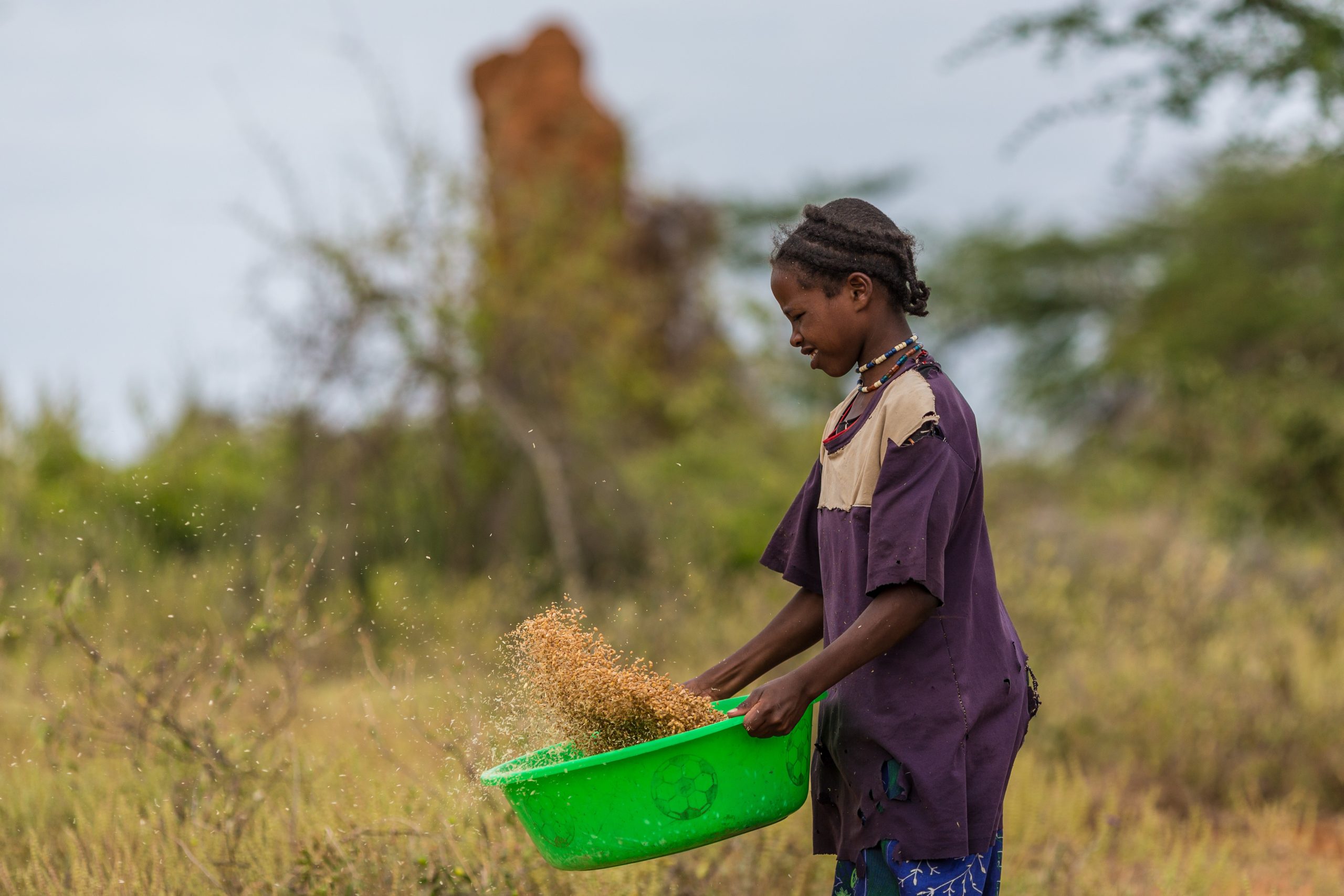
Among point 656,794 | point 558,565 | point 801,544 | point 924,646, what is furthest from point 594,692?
point 558,565

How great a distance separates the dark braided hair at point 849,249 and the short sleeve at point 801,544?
0.38 metres

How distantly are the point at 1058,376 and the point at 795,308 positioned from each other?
20.1 meters

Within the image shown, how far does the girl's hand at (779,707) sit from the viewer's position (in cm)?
219

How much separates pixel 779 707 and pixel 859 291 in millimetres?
740

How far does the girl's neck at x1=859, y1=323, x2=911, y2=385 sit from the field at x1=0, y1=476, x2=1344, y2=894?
104 cm

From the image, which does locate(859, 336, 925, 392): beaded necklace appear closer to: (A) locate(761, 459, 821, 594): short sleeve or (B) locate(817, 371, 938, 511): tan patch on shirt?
(B) locate(817, 371, 938, 511): tan patch on shirt

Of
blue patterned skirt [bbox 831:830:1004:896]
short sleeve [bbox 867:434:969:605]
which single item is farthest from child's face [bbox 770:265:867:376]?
blue patterned skirt [bbox 831:830:1004:896]

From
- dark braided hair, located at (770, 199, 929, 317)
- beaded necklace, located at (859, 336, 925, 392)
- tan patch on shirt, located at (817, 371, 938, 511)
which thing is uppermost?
dark braided hair, located at (770, 199, 929, 317)

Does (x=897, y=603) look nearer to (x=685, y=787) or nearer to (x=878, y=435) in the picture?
(x=878, y=435)

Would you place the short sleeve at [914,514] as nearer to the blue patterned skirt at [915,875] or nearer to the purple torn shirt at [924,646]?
the purple torn shirt at [924,646]

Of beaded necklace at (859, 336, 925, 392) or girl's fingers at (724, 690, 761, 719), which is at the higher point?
beaded necklace at (859, 336, 925, 392)

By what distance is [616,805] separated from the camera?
2.33m

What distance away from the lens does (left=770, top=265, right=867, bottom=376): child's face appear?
2.39m

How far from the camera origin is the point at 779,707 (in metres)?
2.19
